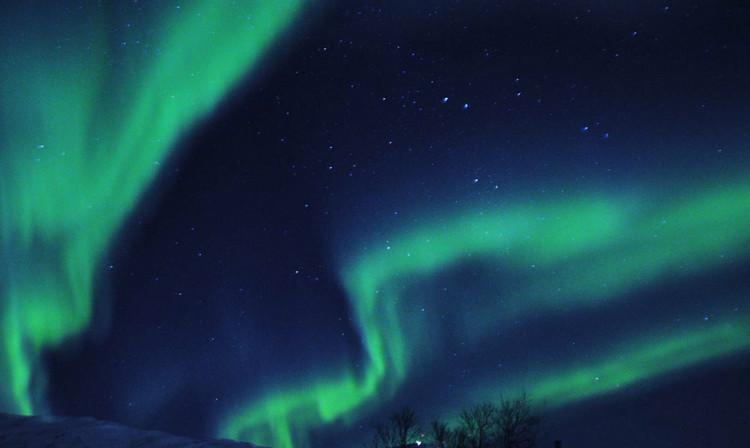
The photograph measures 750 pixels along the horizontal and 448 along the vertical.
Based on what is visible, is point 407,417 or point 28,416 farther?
point 407,417

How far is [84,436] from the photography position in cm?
970

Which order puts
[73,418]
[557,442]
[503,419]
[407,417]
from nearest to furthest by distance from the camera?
[73,418] < [557,442] < [503,419] < [407,417]

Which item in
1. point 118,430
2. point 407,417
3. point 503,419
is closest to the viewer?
point 118,430

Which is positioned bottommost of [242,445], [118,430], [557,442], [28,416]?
[557,442]

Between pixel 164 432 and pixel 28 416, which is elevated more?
pixel 28 416

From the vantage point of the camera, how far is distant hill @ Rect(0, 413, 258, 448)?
934 cm

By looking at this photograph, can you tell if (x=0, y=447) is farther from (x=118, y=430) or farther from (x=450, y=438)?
(x=450, y=438)

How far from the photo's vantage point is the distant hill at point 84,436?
934cm

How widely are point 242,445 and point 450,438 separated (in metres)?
38.3

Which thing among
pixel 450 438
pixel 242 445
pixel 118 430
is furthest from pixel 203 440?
pixel 450 438

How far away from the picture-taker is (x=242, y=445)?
9.20m

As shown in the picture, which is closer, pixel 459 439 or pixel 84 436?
pixel 84 436

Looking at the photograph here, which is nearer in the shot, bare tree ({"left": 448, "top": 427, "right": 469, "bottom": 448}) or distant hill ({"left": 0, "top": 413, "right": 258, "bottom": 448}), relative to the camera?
distant hill ({"left": 0, "top": 413, "right": 258, "bottom": 448})

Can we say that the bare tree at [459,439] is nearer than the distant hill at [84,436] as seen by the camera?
No
